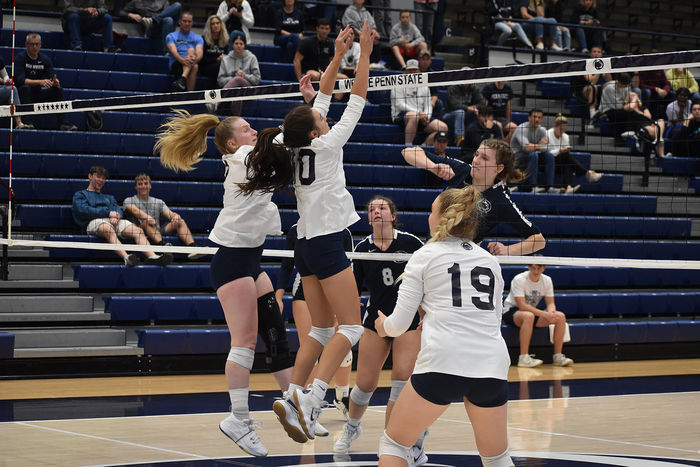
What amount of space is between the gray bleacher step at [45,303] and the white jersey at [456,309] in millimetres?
→ 6863

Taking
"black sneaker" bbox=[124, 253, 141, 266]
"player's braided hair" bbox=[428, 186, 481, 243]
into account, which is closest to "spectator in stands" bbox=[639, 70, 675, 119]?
"black sneaker" bbox=[124, 253, 141, 266]

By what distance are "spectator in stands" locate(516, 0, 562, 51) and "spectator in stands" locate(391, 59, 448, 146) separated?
315 cm

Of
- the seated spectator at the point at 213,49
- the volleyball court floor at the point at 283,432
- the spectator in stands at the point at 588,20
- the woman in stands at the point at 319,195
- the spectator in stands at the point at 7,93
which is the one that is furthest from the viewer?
the spectator in stands at the point at 588,20

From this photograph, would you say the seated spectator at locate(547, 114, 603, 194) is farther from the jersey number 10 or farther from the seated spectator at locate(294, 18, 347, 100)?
the jersey number 10

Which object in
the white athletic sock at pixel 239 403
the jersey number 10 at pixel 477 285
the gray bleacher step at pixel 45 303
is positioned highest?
the jersey number 10 at pixel 477 285

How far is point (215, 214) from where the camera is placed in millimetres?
11695

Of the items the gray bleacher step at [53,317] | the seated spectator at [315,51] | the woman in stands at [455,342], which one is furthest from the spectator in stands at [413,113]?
the woman in stands at [455,342]

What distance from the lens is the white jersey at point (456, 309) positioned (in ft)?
13.3

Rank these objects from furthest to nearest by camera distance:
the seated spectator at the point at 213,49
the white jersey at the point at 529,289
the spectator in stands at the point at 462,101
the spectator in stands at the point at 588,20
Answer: the spectator in stands at the point at 588,20
the spectator in stands at the point at 462,101
the seated spectator at the point at 213,49
the white jersey at the point at 529,289

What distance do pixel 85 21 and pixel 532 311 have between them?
7112 mm

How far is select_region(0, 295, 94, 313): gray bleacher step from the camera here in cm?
1023

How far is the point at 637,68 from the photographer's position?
6.68m

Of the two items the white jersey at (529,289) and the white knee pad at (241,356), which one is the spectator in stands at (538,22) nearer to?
the white jersey at (529,289)

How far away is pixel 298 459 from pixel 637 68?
3.38m
